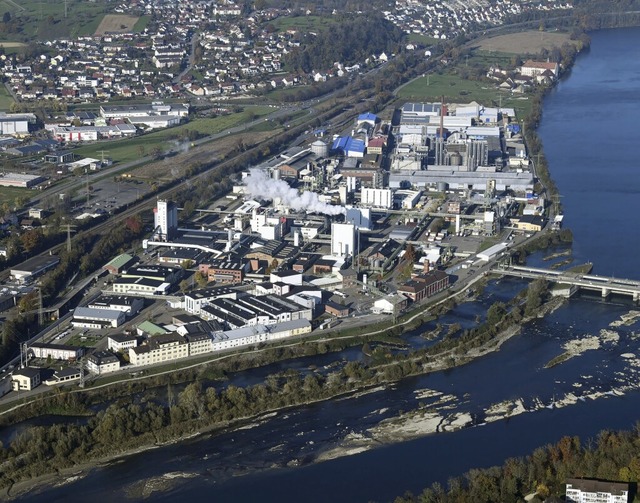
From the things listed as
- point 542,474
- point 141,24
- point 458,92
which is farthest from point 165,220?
point 141,24

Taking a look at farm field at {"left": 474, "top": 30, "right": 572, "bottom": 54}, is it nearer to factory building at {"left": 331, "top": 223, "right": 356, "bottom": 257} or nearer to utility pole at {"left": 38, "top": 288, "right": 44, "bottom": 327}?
factory building at {"left": 331, "top": 223, "right": 356, "bottom": 257}

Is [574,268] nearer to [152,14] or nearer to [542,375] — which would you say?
[542,375]

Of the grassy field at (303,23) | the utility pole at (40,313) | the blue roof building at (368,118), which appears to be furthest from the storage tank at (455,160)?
the grassy field at (303,23)

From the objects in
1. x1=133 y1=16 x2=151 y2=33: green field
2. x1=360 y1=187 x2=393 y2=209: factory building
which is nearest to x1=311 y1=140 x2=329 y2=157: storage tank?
x1=360 y1=187 x2=393 y2=209: factory building

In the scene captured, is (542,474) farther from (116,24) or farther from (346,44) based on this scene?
(116,24)

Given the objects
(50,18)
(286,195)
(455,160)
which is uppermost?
(50,18)

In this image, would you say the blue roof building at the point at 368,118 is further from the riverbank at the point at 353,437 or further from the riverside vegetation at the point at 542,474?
the riverside vegetation at the point at 542,474
